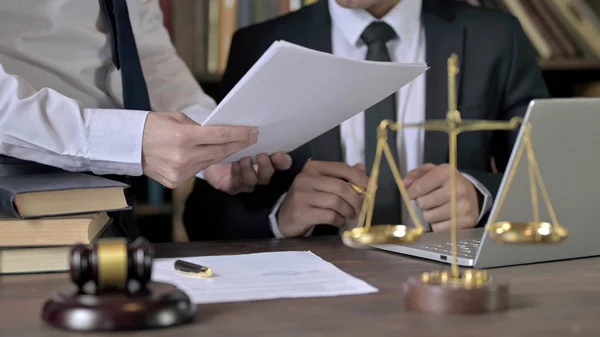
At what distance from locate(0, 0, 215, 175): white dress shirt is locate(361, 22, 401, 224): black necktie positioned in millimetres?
419

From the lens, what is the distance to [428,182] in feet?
5.14

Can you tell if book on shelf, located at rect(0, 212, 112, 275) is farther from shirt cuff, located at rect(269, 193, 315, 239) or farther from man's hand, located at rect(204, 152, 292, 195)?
shirt cuff, located at rect(269, 193, 315, 239)

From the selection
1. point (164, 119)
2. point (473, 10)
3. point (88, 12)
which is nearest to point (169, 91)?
point (88, 12)

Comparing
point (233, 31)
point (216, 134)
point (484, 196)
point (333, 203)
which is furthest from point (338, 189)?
point (233, 31)

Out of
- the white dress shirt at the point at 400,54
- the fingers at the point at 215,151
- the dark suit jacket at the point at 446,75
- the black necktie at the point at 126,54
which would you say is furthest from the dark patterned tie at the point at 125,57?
the white dress shirt at the point at 400,54

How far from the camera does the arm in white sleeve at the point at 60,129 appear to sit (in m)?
1.21

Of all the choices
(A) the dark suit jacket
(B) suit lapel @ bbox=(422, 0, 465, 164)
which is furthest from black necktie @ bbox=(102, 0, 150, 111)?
(B) suit lapel @ bbox=(422, 0, 465, 164)

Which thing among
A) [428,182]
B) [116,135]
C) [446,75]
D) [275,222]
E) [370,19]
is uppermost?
[370,19]

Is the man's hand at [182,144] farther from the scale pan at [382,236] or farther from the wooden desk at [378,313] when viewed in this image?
the scale pan at [382,236]

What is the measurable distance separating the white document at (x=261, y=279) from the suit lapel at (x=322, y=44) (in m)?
0.77

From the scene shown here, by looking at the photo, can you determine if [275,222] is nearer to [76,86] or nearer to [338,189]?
[338,189]

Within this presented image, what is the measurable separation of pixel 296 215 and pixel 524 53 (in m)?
0.84

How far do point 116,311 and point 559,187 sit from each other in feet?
2.09

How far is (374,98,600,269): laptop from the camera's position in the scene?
101 cm
